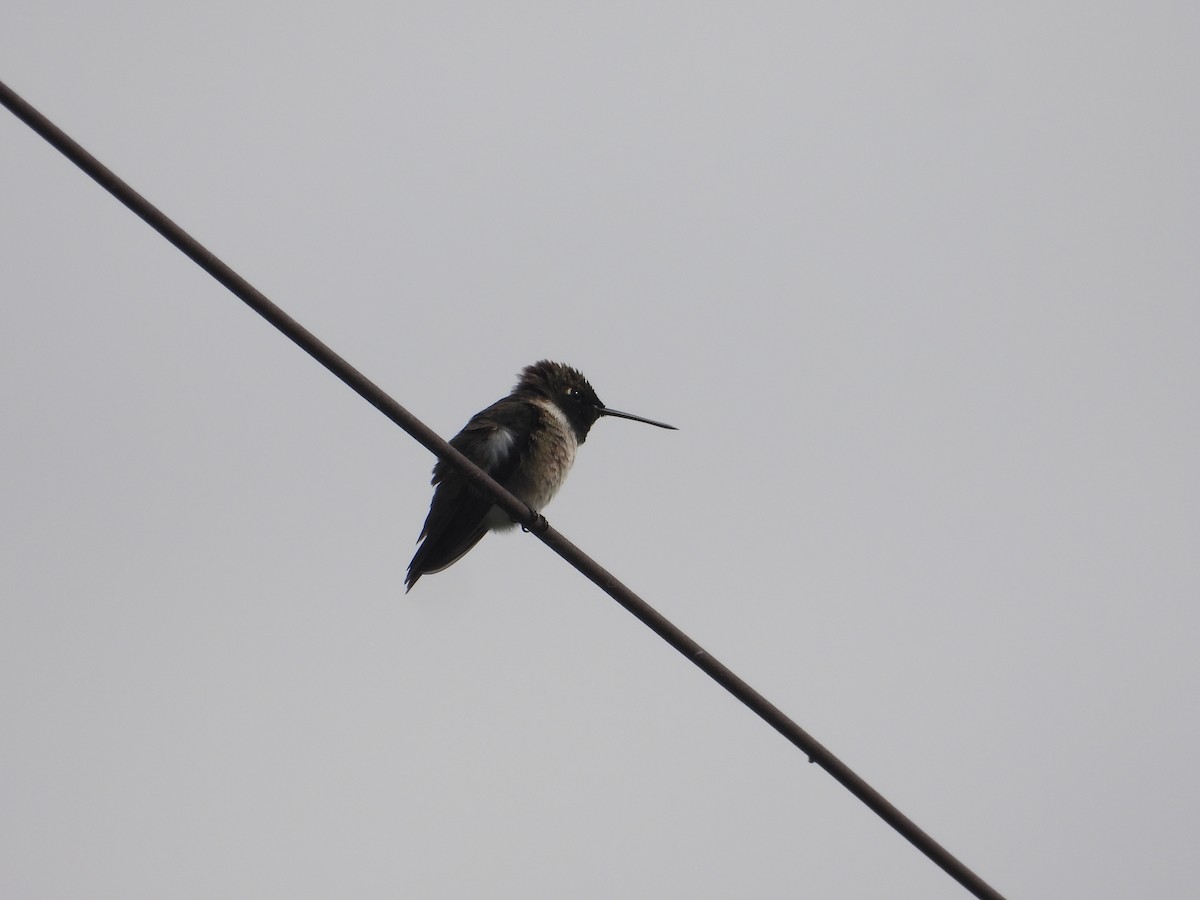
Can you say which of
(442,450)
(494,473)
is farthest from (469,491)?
(442,450)

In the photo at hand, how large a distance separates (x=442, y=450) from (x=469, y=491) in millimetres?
2819

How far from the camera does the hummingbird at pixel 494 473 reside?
259 inches

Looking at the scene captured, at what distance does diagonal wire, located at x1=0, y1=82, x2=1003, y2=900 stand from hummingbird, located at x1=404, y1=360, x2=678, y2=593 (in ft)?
9.29

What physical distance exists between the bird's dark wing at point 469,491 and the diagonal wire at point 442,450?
2.86 metres

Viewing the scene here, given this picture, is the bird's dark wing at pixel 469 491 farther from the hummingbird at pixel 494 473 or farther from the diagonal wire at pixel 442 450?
the diagonal wire at pixel 442 450

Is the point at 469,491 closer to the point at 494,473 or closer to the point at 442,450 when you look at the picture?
the point at 494,473

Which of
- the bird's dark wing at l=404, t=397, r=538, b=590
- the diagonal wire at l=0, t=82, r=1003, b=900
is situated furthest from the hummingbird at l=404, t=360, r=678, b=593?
the diagonal wire at l=0, t=82, r=1003, b=900

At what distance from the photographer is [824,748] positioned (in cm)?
325

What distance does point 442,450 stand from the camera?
367 centimetres

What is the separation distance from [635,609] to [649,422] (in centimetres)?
375

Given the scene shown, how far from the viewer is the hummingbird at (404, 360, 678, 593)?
6.57 meters

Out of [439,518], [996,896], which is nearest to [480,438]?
[439,518]

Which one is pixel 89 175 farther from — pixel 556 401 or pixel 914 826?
pixel 556 401

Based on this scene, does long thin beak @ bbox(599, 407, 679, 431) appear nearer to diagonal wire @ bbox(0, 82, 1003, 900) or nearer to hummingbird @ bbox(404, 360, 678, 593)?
hummingbird @ bbox(404, 360, 678, 593)
